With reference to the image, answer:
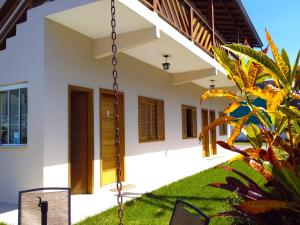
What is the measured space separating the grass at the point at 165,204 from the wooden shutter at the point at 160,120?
2.68m

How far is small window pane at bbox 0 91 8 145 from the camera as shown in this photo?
24.3 ft

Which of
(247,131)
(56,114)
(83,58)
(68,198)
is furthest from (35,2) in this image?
(247,131)

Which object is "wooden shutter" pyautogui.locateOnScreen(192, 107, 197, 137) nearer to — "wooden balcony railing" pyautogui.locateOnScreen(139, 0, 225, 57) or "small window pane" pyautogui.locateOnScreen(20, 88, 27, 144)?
"wooden balcony railing" pyautogui.locateOnScreen(139, 0, 225, 57)

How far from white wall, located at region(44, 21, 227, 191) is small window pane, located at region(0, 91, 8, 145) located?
1.44 m

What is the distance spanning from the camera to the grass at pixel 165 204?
546cm

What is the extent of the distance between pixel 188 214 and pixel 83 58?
585 cm

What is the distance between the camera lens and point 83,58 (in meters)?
7.64

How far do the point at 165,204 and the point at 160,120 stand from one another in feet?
16.9

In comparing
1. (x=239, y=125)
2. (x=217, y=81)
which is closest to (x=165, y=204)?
(x=239, y=125)

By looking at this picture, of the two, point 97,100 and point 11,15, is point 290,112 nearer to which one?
point 97,100

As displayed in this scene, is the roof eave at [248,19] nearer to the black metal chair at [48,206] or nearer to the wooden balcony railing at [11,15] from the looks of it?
the wooden balcony railing at [11,15]

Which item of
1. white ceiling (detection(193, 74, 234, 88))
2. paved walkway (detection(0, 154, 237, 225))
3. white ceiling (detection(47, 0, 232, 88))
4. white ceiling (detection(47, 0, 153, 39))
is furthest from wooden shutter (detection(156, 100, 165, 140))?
white ceiling (detection(47, 0, 153, 39))

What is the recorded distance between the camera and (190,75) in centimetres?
1209

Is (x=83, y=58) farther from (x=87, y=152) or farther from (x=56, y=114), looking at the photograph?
(x=87, y=152)
